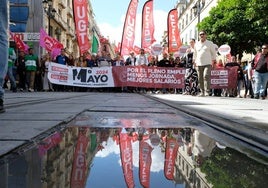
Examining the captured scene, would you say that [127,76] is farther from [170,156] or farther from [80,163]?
[80,163]

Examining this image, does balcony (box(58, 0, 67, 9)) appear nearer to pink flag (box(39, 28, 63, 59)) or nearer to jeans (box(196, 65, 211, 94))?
pink flag (box(39, 28, 63, 59))

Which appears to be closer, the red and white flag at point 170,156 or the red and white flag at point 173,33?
the red and white flag at point 170,156

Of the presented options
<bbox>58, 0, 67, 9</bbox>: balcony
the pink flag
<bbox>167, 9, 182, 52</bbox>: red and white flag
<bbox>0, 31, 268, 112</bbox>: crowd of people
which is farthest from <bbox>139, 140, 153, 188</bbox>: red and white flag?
<bbox>58, 0, 67, 9</bbox>: balcony

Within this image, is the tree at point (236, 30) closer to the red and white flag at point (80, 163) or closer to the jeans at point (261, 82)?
the jeans at point (261, 82)

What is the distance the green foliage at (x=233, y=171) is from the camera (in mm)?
1537

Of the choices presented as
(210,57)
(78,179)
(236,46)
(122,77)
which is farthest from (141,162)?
(236,46)

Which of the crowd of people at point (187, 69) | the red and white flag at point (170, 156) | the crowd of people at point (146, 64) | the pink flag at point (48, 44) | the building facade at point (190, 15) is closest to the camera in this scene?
the red and white flag at point (170, 156)

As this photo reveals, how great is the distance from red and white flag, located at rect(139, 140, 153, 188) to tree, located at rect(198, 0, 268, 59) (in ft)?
107

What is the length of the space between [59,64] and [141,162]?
14754 millimetres

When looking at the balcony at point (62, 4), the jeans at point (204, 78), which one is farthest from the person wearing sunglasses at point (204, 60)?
the balcony at point (62, 4)

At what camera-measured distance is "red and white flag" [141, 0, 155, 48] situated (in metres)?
24.1

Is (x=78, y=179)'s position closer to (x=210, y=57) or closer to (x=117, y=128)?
(x=117, y=128)

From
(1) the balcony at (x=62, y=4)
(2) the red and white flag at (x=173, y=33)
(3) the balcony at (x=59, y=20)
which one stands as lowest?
(2) the red and white flag at (x=173, y=33)

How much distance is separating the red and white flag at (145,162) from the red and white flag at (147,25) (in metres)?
22.0
